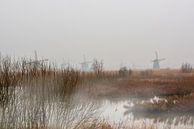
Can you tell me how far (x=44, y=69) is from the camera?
1134 centimetres

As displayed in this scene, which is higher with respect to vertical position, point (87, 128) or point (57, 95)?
point (57, 95)

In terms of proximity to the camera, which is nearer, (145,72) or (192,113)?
(192,113)

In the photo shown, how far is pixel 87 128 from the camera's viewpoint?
11.2m

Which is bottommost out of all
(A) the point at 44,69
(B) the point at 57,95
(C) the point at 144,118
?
(C) the point at 144,118

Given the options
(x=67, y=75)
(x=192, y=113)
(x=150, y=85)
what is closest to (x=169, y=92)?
(x=150, y=85)

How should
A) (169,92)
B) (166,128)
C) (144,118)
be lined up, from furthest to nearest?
(169,92) → (144,118) → (166,128)

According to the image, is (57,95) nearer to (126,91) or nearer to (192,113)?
(192,113)

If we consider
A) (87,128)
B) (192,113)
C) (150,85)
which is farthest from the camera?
(150,85)

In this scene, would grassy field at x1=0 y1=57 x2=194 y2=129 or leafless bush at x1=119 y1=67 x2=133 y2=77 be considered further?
leafless bush at x1=119 y1=67 x2=133 y2=77

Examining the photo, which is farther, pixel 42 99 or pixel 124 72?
pixel 124 72

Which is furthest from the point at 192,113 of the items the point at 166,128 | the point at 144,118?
the point at 166,128

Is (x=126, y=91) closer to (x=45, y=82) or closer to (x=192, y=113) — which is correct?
(x=192, y=113)

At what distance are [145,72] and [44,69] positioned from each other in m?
35.9

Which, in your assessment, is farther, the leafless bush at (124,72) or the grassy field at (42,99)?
the leafless bush at (124,72)
